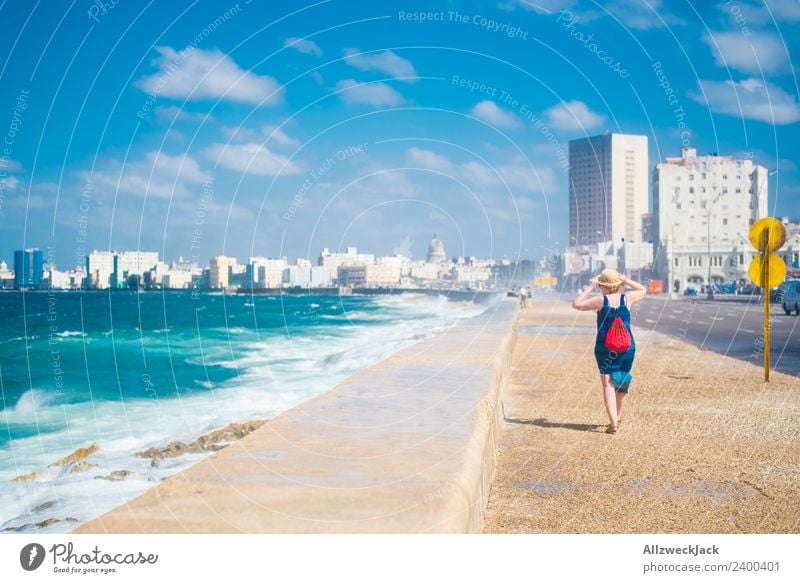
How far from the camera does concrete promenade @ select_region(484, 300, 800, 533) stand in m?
4.00

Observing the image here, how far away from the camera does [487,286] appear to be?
120 meters

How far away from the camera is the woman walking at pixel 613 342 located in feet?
21.8

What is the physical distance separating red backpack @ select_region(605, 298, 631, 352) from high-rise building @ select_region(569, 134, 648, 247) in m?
168

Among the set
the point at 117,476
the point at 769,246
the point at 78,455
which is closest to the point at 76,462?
the point at 78,455

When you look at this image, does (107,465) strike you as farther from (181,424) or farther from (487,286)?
(487,286)

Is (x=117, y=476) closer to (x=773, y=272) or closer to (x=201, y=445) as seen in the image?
(x=201, y=445)

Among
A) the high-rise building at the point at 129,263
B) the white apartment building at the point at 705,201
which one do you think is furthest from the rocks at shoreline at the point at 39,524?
the white apartment building at the point at 705,201

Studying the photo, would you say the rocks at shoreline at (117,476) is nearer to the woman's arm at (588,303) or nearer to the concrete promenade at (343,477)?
the concrete promenade at (343,477)

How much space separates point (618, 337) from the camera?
667cm

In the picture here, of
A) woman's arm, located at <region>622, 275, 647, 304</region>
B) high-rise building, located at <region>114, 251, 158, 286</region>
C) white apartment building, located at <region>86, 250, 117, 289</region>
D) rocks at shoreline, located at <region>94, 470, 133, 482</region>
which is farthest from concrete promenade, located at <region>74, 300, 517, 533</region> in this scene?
white apartment building, located at <region>86, 250, 117, 289</region>

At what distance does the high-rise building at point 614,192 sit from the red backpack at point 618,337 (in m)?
168

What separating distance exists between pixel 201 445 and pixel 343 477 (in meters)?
7.11

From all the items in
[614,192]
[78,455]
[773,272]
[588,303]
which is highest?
[614,192]
